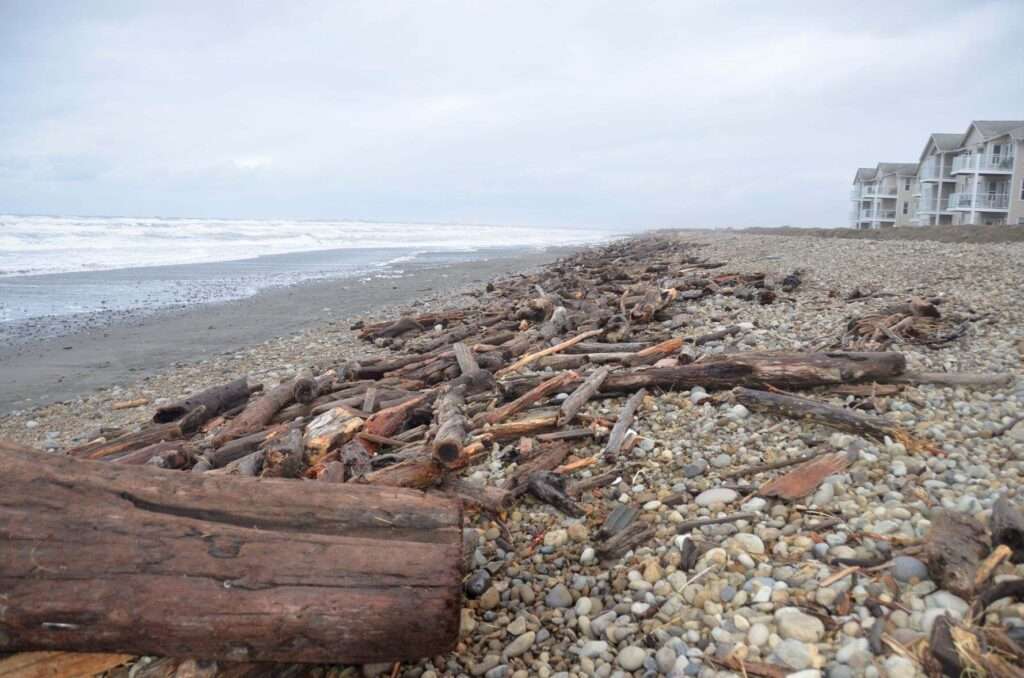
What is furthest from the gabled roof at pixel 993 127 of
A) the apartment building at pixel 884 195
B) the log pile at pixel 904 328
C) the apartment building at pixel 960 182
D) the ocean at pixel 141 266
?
the log pile at pixel 904 328

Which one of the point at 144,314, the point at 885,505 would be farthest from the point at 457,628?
the point at 144,314

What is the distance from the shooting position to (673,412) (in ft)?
18.2

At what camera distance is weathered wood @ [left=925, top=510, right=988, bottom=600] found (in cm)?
282

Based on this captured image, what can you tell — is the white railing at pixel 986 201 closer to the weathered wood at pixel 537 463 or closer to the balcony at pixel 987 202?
the balcony at pixel 987 202

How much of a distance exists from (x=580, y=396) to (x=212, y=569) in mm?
3813

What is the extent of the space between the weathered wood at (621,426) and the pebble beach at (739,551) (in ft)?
0.31

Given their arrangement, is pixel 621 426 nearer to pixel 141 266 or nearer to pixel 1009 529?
pixel 1009 529

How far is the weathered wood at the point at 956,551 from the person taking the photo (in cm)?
282

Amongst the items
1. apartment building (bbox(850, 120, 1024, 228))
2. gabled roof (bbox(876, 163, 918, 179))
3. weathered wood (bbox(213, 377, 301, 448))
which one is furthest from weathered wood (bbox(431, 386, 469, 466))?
gabled roof (bbox(876, 163, 918, 179))

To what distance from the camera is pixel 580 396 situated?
601 cm

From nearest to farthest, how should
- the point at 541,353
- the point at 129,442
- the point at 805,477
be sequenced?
the point at 805,477 < the point at 129,442 < the point at 541,353

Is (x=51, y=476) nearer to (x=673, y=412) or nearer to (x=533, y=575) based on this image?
(x=533, y=575)

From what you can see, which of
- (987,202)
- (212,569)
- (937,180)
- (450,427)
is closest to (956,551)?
(450,427)

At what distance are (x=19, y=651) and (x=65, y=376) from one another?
11.0 meters
